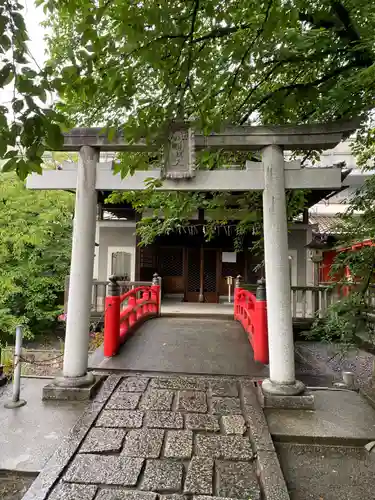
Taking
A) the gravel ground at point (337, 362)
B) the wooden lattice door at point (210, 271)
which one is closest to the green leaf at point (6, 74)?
the gravel ground at point (337, 362)

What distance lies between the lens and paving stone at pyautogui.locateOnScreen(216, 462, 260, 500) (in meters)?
2.48

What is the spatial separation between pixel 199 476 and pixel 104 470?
0.82m

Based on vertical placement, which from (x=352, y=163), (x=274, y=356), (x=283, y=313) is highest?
(x=352, y=163)

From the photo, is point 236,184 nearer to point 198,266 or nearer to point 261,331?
point 261,331

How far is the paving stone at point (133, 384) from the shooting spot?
445 cm

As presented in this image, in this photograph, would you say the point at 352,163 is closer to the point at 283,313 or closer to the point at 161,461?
the point at 283,313

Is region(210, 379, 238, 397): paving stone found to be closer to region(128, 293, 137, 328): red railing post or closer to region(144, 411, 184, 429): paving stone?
region(144, 411, 184, 429): paving stone

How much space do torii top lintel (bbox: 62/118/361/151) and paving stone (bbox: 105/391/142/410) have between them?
333 centimetres

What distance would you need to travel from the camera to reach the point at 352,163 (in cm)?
2211

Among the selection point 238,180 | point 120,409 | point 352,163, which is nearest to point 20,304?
point 120,409

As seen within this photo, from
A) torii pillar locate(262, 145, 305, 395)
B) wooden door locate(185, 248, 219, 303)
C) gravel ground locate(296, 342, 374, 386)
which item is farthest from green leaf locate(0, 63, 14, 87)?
wooden door locate(185, 248, 219, 303)

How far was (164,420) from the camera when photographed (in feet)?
11.8

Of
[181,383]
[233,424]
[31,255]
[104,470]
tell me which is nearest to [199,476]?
[104,470]

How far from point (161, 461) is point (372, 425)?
8.35 ft
